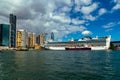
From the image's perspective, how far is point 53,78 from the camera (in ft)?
103

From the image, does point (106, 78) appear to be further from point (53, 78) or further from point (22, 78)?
point (22, 78)

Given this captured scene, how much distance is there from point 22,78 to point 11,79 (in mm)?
1588

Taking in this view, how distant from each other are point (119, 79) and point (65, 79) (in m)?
7.64

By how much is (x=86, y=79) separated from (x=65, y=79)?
2.98 meters

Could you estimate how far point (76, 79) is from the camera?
30.4 m

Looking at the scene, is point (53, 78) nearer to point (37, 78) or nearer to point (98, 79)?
point (37, 78)

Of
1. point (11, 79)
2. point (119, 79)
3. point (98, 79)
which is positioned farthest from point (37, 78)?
point (119, 79)

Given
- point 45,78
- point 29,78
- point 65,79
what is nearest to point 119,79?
point 65,79

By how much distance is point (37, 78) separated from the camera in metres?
31.5

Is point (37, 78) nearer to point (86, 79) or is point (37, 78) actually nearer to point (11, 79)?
point (11, 79)

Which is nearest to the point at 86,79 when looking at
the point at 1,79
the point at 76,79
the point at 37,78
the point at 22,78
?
the point at 76,79

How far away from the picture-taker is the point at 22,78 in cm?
3152

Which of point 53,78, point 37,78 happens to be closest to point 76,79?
point 53,78

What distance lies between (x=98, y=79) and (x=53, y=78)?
255 inches
